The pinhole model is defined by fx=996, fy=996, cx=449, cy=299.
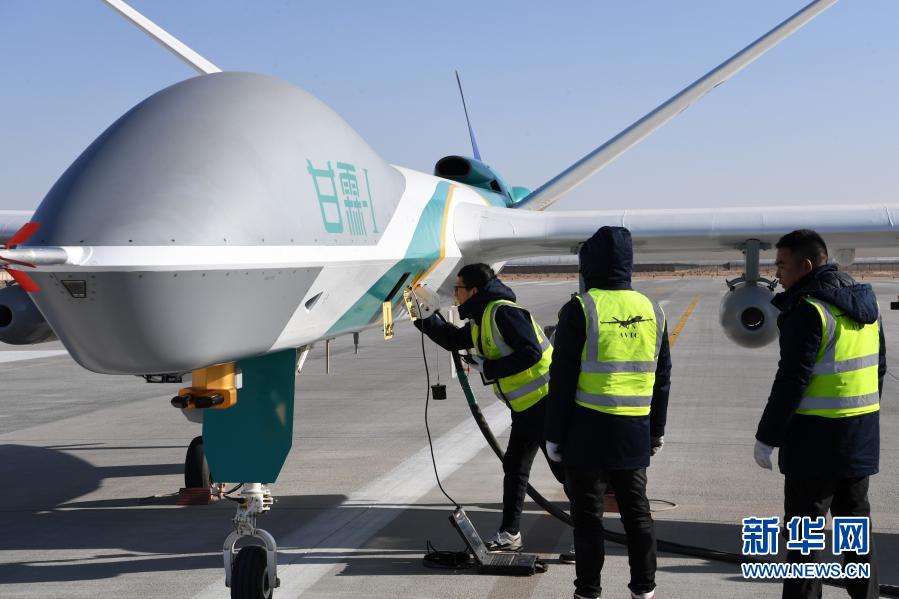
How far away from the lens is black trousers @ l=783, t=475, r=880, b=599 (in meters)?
5.34

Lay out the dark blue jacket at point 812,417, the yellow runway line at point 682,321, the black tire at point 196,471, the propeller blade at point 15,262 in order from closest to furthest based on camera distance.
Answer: the propeller blade at point 15,262
the dark blue jacket at point 812,417
the black tire at point 196,471
the yellow runway line at point 682,321

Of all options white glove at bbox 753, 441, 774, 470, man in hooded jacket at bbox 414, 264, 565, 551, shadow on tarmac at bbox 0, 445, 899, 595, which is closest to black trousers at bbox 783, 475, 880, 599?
white glove at bbox 753, 441, 774, 470

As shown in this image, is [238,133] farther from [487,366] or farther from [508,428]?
[508,428]

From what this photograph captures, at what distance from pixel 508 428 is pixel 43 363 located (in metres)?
14.7

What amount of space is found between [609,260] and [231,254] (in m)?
2.15

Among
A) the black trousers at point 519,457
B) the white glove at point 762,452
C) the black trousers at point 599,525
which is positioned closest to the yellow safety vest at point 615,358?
the black trousers at point 599,525

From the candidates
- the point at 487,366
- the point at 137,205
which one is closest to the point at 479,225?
the point at 487,366

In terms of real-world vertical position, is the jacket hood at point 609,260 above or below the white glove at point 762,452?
above

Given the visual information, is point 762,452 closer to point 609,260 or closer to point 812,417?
point 812,417

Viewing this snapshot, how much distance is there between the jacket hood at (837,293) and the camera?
5.35m

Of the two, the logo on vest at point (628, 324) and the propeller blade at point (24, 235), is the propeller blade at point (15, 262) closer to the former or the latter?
the propeller blade at point (24, 235)

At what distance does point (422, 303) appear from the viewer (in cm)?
753

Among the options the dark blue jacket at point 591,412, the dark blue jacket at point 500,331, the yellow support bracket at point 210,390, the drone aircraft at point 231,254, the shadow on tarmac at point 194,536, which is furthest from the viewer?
the dark blue jacket at point 500,331

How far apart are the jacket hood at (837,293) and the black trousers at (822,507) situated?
0.91 meters
